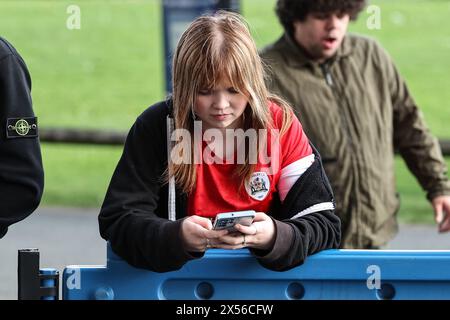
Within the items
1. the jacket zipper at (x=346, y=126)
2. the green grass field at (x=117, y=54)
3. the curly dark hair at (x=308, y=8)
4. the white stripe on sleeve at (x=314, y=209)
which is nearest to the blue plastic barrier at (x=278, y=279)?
the white stripe on sleeve at (x=314, y=209)

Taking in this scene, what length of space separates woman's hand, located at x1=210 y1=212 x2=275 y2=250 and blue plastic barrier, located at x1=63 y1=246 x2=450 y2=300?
96 millimetres

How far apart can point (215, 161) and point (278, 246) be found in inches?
14.2

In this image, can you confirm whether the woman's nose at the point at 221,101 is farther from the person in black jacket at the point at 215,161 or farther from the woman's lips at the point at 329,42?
the woman's lips at the point at 329,42

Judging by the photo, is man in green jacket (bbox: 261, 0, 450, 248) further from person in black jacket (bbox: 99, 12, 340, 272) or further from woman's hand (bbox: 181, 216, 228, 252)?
woman's hand (bbox: 181, 216, 228, 252)

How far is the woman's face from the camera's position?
3.08 m

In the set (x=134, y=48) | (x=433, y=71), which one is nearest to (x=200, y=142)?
(x=433, y=71)

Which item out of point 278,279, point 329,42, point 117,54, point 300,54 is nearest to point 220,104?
point 278,279

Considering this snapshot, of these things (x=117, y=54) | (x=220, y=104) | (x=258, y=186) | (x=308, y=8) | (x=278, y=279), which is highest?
(x=117, y=54)

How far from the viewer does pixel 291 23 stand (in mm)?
4906

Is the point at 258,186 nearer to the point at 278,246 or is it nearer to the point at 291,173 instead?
the point at 291,173

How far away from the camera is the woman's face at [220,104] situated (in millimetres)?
3082

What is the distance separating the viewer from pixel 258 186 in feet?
10.5

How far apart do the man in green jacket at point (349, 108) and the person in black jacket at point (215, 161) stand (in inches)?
57.7

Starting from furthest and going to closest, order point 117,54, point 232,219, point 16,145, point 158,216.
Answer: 1. point 117,54
2. point 158,216
3. point 16,145
4. point 232,219
